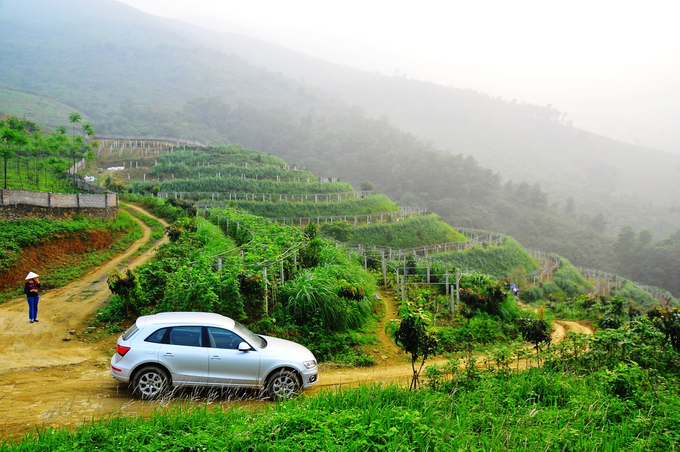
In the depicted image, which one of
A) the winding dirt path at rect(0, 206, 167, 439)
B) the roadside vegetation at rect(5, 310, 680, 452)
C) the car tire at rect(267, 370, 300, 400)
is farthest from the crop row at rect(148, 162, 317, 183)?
the roadside vegetation at rect(5, 310, 680, 452)

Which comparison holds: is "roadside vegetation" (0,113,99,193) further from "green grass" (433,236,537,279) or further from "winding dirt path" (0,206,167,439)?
"green grass" (433,236,537,279)

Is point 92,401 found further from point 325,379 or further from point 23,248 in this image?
point 23,248

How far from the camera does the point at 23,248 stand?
45.5 feet

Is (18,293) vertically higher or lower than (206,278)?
lower

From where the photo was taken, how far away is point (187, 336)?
20.1ft

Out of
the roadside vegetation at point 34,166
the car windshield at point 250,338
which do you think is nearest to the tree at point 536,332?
the car windshield at point 250,338

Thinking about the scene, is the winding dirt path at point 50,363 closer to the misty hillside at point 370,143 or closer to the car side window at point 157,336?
the car side window at point 157,336

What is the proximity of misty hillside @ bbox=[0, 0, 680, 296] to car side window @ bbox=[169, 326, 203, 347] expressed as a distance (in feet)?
235

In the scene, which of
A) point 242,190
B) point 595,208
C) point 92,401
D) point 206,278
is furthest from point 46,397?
point 595,208

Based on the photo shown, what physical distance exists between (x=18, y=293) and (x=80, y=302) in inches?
92.5

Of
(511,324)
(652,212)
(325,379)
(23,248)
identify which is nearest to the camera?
(325,379)

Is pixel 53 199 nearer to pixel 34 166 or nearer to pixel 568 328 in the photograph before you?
pixel 568 328

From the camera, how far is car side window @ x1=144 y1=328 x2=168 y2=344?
6.01 metres

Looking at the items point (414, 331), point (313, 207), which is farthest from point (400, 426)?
point (313, 207)
